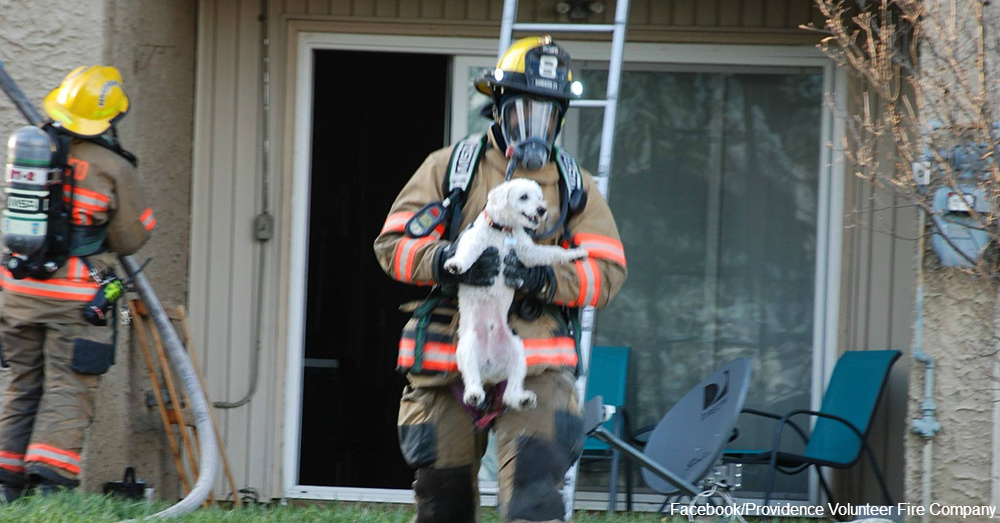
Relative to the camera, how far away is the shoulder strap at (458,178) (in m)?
3.75

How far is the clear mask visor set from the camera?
12.3ft

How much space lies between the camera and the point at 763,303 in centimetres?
669

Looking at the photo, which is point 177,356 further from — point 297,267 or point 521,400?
point 521,400

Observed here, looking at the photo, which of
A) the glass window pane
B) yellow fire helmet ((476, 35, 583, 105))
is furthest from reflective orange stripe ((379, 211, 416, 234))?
the glass window pane

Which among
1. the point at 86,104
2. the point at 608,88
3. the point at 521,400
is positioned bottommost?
the point at 521,400

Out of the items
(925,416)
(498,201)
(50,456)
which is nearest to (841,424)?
(925,416)

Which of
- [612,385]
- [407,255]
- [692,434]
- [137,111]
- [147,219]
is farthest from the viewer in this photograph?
[612,385]

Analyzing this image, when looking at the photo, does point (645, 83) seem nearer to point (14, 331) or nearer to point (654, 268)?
point (654, 268)

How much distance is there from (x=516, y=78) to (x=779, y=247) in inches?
131

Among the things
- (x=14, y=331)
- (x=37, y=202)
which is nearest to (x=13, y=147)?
(x=37, y=202)

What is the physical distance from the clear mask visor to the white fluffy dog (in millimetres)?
236

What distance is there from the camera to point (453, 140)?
6.68 m

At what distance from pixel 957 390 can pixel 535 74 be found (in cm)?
257

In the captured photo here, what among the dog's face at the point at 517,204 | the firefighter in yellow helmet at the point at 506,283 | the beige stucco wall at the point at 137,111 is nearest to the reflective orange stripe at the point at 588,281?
the firefighter in yellow helmet at the point at 506,283
